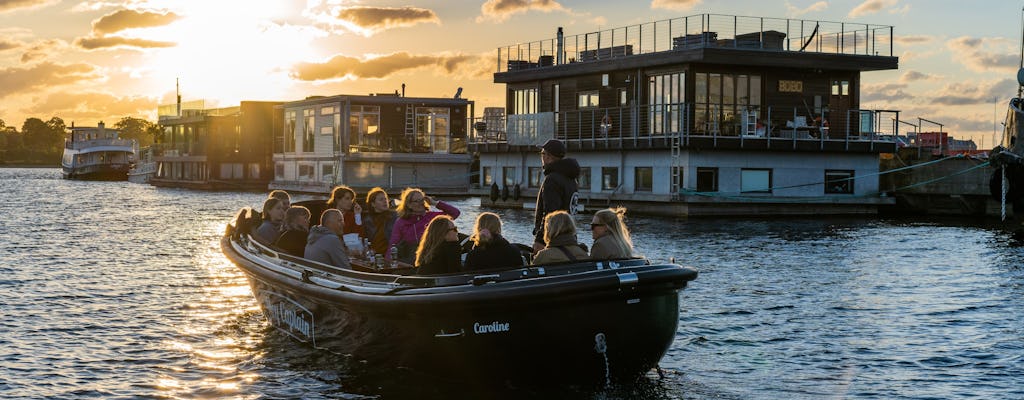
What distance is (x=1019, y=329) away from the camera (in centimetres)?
1449

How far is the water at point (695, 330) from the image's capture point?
11312mm

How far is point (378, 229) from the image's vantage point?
14578mm

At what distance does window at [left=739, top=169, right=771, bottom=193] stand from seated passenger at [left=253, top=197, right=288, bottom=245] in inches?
1087

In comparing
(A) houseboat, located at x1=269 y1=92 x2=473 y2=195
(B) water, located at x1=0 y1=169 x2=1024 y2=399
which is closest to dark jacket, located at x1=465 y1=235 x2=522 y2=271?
(B) water, located at x1=0 y1=169 x2=1024 y2=399

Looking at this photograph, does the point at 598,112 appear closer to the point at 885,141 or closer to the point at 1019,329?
the point at 885,141

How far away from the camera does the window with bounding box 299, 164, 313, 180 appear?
69350mm

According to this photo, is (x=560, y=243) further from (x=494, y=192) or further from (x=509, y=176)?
(x=509, y=176)

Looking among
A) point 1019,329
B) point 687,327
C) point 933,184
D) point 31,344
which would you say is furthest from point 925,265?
point 933,184

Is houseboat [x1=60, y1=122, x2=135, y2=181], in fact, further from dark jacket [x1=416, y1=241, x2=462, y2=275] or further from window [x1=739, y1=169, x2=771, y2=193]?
dark jacket [x1=416, y1=241, x2=462, y2=275]

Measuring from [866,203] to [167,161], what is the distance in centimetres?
6940

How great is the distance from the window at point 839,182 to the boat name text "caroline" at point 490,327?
33450mm

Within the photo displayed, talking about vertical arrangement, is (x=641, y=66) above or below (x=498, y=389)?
above

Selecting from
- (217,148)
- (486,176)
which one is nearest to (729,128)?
(486,176)

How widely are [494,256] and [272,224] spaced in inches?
198
